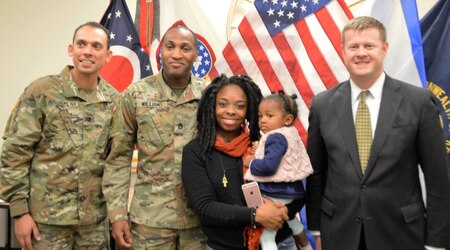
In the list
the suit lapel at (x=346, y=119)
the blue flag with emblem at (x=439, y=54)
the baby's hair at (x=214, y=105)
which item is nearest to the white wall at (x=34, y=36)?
the baby's hair at (x=214, y=105)

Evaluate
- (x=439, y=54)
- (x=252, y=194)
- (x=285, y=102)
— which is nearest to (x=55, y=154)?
(x=252, y=194)

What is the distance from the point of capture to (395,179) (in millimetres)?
1541

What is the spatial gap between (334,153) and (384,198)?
25cm

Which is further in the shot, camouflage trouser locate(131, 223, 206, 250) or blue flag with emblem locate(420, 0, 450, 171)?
blue flag with emblem locate(420, 0, 450, 171)

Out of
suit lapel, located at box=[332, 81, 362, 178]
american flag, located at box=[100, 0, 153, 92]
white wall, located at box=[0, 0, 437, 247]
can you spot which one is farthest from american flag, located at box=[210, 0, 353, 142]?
white wall, located at box=[0, 0, 437, 247]

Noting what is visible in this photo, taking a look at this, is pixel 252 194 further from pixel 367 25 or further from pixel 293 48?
pixel 293 48

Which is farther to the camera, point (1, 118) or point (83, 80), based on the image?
point (1, 118)

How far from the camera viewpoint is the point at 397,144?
1.53 meters

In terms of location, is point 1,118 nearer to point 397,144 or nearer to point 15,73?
point 15,73

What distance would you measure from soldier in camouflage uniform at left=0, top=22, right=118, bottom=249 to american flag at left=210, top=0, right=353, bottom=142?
123 centimetres

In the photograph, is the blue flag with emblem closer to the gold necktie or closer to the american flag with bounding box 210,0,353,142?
the american flag with bounding box 210,0,353,142

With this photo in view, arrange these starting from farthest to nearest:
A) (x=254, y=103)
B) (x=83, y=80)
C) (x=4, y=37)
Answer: (x=4, y=37) < (x=83, y=80) < (x=254, y=103)

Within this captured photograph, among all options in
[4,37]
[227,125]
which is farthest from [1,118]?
[227,125]

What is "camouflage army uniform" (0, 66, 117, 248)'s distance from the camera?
1.99 meters
